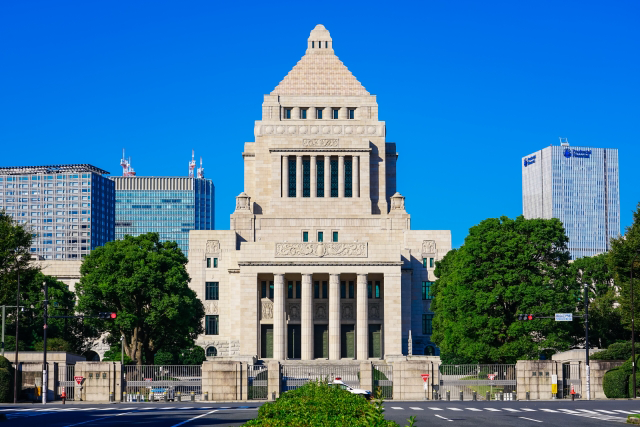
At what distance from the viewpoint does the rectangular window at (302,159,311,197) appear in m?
129

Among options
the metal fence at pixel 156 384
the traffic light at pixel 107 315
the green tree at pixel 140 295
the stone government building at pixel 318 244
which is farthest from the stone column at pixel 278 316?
the traffic light at pixel 107 315

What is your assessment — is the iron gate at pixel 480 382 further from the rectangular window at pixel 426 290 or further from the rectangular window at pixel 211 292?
the rectangular window at pixel 211 292

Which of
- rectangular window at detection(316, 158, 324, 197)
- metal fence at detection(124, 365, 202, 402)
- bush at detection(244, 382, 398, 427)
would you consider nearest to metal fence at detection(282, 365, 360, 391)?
metal fence at detection(124, 365, 202, 402)

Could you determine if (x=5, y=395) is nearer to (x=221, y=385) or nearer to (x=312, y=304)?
(x=221, y=385)

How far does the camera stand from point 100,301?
96.0 meters

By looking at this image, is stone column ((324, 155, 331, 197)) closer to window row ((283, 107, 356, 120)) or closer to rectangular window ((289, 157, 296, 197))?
rectangular window ((289, 157, 296, 197))

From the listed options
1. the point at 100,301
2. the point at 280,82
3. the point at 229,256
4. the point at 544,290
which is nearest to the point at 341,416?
the point at 544,290

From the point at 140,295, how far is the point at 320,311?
83.3 feet

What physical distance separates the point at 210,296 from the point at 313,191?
18966 millimetres

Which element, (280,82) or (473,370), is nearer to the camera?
(473,370)

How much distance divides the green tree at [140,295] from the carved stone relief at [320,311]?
61.8 feet

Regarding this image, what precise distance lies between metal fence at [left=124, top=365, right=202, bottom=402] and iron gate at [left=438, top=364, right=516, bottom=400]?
18713 mm

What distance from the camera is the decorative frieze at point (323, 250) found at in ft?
357

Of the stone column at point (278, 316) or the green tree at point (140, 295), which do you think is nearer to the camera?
the green tree at point (140, 295)
